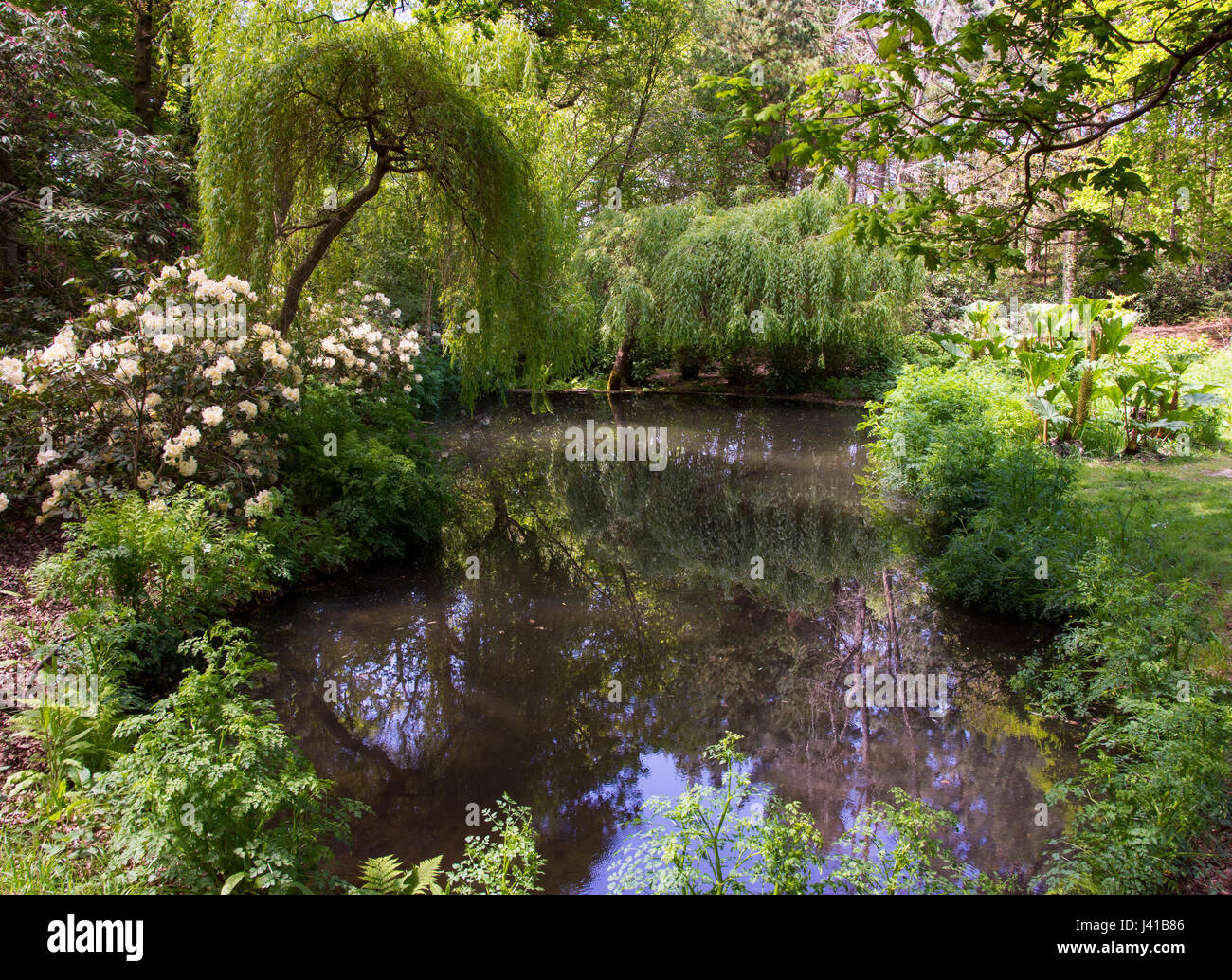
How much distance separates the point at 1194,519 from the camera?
6.92m

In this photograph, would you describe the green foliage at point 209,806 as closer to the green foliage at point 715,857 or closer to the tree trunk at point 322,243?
the green foliage at point 715,857

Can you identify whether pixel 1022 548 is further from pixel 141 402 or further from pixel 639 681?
pixel 141 402

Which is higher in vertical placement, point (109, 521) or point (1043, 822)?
point (109, 521)

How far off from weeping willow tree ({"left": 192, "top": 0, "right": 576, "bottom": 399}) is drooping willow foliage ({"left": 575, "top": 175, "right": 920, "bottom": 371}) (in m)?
9.49

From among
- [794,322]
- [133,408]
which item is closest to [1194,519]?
[133,408]

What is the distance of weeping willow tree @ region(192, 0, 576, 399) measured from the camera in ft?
20.6

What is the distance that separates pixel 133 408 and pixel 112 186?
5243 mm

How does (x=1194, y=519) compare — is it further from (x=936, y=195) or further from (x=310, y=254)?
(x=310, y=254)

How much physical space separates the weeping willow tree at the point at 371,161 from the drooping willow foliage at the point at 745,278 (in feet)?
31.1

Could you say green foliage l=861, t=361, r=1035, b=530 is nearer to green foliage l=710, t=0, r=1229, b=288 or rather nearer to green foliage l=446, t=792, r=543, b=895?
green foliage l=710, t=0, r=1229, b=288

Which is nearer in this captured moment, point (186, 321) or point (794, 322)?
point (186, 321)

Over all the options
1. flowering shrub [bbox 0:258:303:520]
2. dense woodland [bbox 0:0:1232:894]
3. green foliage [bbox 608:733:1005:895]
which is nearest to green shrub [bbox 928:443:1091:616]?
dense woodland [bbox 0:0:1232:894]

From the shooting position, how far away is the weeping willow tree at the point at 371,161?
6.28 meters

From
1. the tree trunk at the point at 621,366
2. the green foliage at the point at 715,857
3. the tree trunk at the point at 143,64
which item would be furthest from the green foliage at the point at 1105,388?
the tree trunk at the point at 143,64
